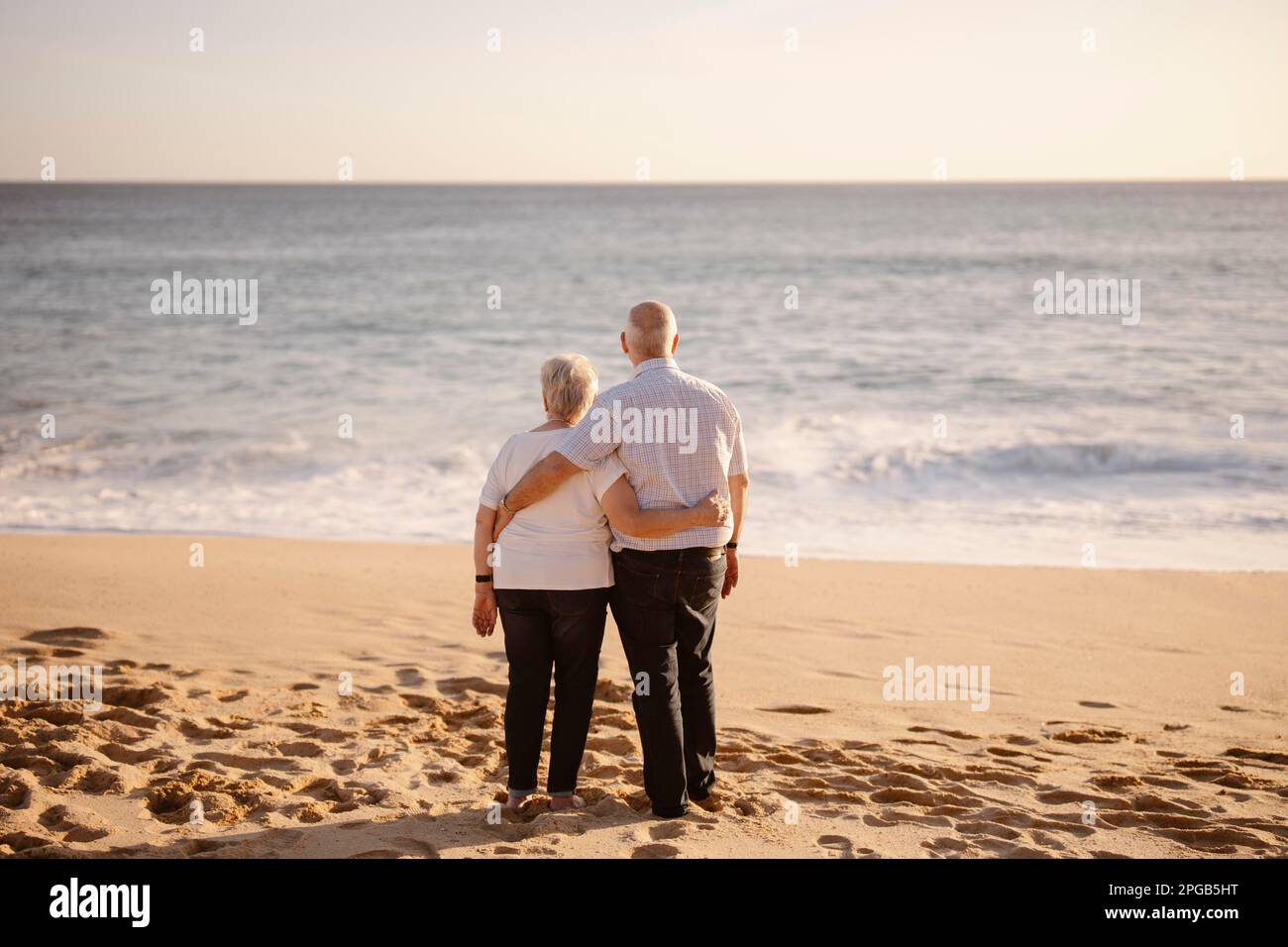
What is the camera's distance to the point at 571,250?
42156 millimetres

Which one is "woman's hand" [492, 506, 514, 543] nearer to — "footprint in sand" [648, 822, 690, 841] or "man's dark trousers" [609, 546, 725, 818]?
"man's dark trousers" [609, 546, 725, 818]

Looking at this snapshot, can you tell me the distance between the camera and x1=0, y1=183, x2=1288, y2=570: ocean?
10.4 meters

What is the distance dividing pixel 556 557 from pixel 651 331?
867 millimetres

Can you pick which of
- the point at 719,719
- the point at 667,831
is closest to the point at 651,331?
the point at 667,831

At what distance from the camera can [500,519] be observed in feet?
11.9

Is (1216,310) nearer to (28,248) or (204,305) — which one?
(204,305)

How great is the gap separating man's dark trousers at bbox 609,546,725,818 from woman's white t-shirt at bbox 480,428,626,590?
155 mm

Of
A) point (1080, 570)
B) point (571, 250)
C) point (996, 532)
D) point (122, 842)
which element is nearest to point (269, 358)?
point (996, 532)

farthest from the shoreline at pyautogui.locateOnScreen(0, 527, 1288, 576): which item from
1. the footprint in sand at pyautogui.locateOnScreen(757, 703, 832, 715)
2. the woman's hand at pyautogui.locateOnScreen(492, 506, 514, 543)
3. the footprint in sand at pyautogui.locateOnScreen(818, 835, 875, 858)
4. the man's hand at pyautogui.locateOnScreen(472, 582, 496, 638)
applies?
the woman's hand at pyautogui.locateOnScreen(492, 506, 514, 543)

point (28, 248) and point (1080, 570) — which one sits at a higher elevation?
point (28, 248)

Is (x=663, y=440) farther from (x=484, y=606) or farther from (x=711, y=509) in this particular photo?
(x=484, y=606)

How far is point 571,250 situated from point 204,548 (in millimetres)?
34989

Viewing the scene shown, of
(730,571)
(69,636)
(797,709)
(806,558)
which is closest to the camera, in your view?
(730,571)
